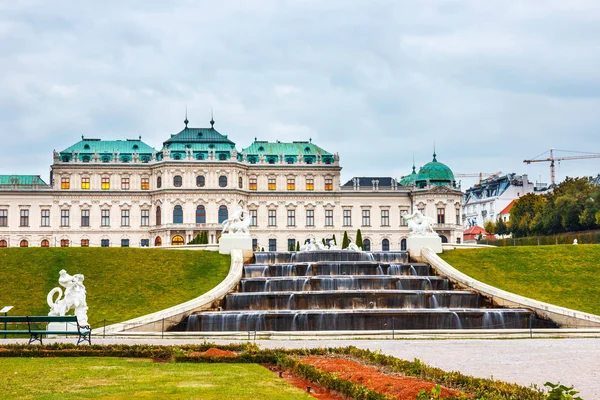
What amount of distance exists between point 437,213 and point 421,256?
1666 inches

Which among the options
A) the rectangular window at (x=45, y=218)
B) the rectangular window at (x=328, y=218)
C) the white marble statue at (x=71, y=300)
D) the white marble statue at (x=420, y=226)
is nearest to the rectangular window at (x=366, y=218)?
the rectangular window at (x=328, y=218)

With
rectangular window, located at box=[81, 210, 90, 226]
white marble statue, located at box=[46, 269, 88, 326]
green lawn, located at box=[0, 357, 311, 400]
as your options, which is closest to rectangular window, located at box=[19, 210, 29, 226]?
rectangular window, located at box=[81, 210, 90, 226]

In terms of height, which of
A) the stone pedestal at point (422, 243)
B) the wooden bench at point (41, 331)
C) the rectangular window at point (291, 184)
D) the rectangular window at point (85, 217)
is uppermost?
the rectangular window at point (291, 184)

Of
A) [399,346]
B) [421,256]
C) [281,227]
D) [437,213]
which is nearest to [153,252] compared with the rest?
[421,256]

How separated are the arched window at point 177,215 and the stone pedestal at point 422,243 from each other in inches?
1599

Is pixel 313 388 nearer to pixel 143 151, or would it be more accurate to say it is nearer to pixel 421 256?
pixel 421 256

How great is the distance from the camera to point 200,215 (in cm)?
8838

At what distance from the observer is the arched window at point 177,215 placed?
88000 millimetres

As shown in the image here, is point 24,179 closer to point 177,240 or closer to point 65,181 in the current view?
point 65,181

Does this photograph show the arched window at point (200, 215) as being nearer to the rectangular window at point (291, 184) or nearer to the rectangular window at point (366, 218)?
the rectangular window at point (291, 184)

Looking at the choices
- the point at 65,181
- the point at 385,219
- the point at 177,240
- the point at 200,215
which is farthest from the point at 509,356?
the point at 65,181

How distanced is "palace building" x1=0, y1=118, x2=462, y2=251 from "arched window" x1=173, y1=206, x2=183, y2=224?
0.12m

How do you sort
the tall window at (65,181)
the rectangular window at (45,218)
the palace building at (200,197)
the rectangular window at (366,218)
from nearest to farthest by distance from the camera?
the palace building at (200,197), the rectangular window at (45,218), the tall window at (65,181), the rectangular window at (366,218)

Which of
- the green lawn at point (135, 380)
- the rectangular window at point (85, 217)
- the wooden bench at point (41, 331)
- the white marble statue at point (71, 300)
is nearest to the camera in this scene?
the green lawn at point (135, 380)
